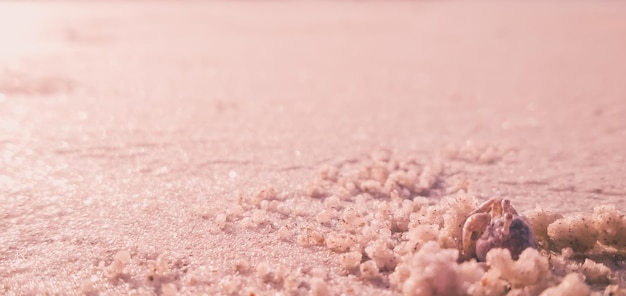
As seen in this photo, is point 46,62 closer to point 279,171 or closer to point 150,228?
point 279,171

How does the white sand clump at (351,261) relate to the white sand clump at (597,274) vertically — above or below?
below

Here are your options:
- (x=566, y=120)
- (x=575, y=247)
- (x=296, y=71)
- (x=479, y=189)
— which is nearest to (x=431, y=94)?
(x=566, y=120)

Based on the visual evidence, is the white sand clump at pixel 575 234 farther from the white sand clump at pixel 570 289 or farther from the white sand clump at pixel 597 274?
the white sand clump at pixel 570 289

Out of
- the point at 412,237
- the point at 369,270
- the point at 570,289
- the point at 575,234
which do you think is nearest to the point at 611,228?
the point at 575,234

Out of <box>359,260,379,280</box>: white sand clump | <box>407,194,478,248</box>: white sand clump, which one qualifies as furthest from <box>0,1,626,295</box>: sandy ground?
<box>407,194,478,248</box>: white sand clump

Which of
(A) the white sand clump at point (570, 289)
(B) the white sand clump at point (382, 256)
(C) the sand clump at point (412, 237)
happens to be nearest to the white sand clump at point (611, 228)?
(C) the sand clump at point (412, 237)

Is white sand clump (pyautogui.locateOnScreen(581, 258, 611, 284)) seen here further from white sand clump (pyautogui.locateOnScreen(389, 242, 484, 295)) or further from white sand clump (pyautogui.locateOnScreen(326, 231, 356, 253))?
white sand clump (pyautogui.locateOnScreen(326, 231, 356, 253))
